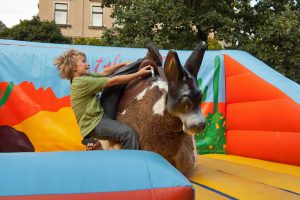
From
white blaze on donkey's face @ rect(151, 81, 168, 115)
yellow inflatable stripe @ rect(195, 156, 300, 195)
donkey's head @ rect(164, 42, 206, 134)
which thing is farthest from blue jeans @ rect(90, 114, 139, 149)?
yellow inflatable stripe @ rect(195, 156, 300, 195)

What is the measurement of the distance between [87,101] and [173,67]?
0.57 meters

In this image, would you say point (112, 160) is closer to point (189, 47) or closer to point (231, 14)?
point (189, 47)

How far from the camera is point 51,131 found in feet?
10.1

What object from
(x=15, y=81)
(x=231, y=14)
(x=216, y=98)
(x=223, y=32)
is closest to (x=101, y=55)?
(x=15, y=81)

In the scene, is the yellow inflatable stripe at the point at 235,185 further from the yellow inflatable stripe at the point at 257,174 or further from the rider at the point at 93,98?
the rider at the point at 93,98

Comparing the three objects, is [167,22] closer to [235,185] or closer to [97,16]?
[235,185]

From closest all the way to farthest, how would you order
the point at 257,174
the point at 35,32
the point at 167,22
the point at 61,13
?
the point at 257,174 < the point at 167,22 < the point at 35,32 < the point at 61,13

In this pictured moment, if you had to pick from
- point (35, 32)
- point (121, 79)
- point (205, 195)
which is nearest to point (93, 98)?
point (121, 79)

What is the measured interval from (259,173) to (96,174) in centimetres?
144

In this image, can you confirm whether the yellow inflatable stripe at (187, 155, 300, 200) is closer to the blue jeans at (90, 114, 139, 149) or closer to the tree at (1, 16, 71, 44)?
the blue jeans at (90, 114, 139, 149)

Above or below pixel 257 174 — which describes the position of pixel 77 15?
above

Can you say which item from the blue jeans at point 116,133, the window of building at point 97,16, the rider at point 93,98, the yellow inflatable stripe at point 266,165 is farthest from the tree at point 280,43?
the window of building at point 97,16

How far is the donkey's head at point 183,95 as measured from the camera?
1.72 m

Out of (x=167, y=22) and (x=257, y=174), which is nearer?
(x=257, y=174)
